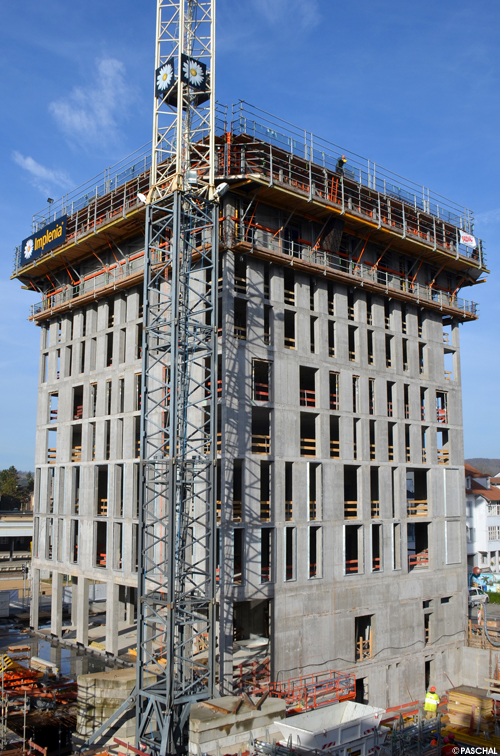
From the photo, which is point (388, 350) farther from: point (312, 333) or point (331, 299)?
point (312, 333)

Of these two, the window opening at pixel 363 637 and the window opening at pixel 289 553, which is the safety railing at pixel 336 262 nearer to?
the window opening at pixel 289 553

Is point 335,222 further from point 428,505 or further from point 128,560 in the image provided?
point 128,560

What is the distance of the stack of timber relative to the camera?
3519 centimetres

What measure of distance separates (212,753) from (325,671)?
13947 millimetres

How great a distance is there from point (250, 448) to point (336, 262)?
14.5 m

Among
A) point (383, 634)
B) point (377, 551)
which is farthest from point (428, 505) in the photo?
point (383, 634)

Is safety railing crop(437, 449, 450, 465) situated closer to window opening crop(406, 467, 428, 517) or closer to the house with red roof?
window opening crop(406, 467, 428, 517)

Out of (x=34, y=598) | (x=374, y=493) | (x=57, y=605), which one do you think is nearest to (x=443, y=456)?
(x=374, y=493)

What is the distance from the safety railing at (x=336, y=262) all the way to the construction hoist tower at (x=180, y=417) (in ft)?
7.62

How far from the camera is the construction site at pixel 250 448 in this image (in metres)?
31.1

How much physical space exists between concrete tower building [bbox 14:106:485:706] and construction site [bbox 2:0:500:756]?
0.56ft

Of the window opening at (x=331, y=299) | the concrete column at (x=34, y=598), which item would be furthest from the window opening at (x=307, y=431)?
the concrete column at (x=34, y=598)

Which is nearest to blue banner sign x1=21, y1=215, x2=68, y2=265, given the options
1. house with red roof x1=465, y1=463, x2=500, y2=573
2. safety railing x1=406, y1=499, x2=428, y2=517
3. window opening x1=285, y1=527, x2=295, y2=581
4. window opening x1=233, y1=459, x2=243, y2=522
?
window opening x1=233, y1=459, x2=243, y2=522

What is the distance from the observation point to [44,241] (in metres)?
50.3
